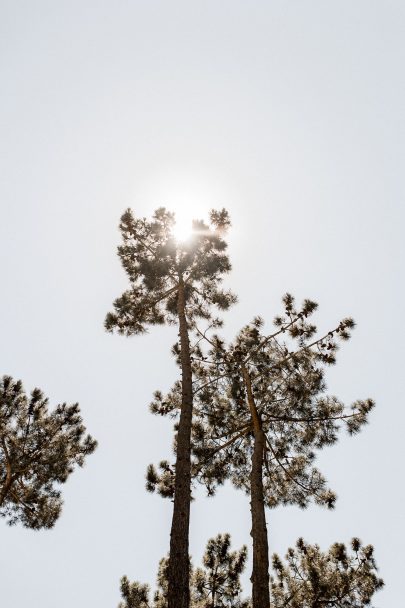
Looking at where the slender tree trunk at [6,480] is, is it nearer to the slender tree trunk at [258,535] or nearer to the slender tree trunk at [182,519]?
the slender tree trunk at [182,519]

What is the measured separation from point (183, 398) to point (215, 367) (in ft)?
9.38

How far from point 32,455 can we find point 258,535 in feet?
22.4

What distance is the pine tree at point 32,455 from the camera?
36.6ft

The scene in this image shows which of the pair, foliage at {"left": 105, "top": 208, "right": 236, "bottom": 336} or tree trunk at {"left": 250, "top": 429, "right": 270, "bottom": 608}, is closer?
tree trunk at {"left": 250, "top": 429, "right": 270, "bottom": 608}

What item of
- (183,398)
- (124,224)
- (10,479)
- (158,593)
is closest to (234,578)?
(158,593)

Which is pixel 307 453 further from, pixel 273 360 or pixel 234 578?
pixel 234 578

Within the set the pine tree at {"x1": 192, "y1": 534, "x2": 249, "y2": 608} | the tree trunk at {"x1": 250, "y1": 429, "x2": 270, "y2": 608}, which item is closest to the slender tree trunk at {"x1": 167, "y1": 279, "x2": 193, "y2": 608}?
the tree trunk at {"x1": 250, "y1": 429, "x2": 270, "y2": 608}

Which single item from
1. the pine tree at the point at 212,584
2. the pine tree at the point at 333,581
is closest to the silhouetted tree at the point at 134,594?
the pine tree at the point at 212,584

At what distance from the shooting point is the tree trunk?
22.0ft

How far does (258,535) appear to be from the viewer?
7.67m

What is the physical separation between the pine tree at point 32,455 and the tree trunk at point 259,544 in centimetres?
581

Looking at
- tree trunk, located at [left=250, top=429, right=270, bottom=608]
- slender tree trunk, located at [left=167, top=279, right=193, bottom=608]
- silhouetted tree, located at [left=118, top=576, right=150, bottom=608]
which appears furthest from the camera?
silhouetted tree, located at [left=118, top=576, right=150, bottom=608]

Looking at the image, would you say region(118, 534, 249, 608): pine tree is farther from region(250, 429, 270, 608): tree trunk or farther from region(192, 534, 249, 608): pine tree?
region(250, 429, 270, 608): tree trunk

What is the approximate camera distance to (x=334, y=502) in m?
10.2
